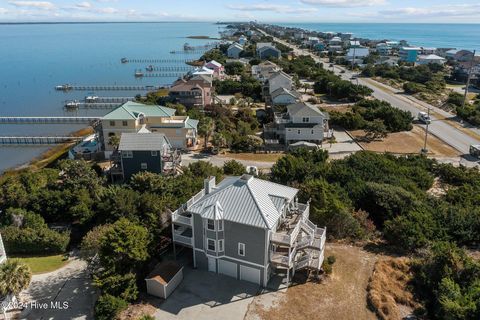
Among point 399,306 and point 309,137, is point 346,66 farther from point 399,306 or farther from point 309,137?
point 399,306

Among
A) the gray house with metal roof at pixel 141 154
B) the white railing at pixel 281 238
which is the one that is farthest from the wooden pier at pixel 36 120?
the white railing at pixel 281 238

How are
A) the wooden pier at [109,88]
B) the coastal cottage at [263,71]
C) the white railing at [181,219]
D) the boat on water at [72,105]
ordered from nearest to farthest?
1. the white railing at [181,219]
2. the boat on water at [72,105]
3. the coastal cottage at [263,71]
4. the wooden pier at [109,88]

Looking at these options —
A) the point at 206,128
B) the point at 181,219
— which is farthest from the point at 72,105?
the point at 181,219

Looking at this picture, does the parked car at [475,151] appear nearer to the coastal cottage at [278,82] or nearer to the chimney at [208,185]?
the coastal cottage at [278,82]

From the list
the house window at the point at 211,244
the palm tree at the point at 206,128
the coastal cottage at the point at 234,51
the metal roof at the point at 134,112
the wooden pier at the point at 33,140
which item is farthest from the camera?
the coastal cottage at the point at 234,51

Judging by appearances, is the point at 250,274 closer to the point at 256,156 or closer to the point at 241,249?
the point at 241,249
